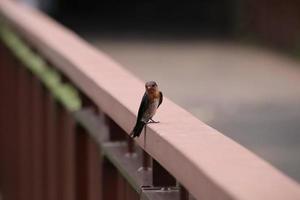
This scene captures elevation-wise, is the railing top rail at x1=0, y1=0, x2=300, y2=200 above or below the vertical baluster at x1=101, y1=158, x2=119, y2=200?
above

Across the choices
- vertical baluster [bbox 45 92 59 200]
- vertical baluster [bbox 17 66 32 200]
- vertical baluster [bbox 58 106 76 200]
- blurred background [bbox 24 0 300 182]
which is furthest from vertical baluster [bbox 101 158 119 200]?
blurred background [bbox 24 0 300 182]

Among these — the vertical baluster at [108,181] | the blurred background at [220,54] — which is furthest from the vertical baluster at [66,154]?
the blurred background at [220,54]

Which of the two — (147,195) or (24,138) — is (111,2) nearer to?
(24,138)

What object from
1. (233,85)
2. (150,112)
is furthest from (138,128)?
(233,85)

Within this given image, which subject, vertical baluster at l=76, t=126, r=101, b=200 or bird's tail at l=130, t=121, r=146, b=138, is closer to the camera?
bird's tail at l=130, t=121, r=146, b=138

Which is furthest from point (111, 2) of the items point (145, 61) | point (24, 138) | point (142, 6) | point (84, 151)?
point (84, 151)

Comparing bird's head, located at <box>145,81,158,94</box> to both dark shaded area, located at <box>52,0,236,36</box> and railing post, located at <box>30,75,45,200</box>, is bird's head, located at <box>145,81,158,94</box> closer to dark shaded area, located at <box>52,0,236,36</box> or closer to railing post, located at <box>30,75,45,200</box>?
railing post, located at <box>30,75,45,200</box>

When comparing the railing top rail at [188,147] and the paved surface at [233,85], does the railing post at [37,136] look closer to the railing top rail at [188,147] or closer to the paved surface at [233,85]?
the railing top rail at [188,147]
